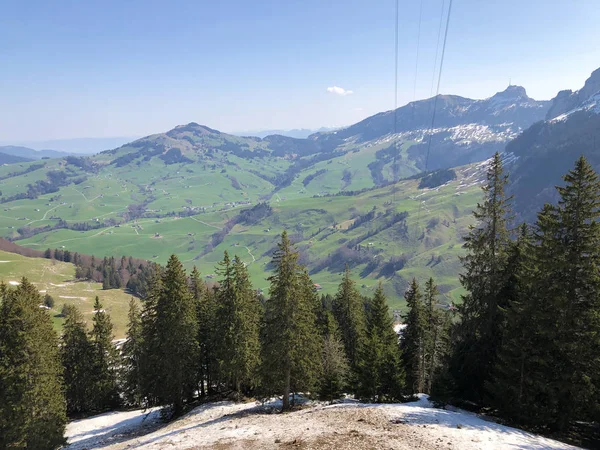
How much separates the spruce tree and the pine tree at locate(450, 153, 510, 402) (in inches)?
2029

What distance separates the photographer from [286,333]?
35781 mm

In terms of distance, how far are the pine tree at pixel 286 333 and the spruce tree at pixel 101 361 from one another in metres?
34.5

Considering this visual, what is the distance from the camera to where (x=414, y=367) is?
165 feet

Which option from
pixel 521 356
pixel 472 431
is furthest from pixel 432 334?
pixel 472 431

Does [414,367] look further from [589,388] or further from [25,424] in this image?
[25,424]

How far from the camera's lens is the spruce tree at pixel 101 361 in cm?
5888

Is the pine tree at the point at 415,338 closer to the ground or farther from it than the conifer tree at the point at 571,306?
closer to the ground

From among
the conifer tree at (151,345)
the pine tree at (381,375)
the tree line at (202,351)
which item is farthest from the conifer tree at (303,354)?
the conifer tree at (151,345)

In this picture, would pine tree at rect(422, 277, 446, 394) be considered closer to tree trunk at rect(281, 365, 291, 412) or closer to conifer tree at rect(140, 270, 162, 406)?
tree trunk at rect(281, 365, 291, 412)

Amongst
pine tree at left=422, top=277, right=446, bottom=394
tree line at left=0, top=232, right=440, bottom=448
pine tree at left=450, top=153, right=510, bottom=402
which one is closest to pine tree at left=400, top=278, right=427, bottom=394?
pine tree at left=422, top=277, right=446, bottom=394

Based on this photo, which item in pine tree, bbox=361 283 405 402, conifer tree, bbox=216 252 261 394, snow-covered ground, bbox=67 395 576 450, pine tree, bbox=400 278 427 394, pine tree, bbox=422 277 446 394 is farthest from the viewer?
pine tree, bbox=400 278 427 394

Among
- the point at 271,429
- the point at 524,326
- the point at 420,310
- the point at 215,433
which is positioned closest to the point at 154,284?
the point at 215,433

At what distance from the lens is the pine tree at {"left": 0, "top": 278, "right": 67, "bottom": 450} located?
34.9m

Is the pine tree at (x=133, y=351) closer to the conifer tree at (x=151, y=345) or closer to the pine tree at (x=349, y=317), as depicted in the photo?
the conifer tree at (x=151, y=345)
